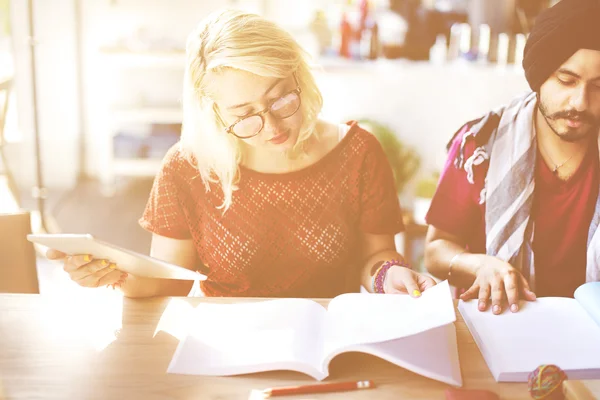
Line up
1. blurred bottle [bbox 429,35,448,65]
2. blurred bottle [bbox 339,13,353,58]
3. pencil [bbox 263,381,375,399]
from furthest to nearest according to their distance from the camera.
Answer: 1. blurred bottle [bbox 339,13,353,58]
2. blurred bottle [bbox 429,35,448,65]
3. pencil [bbox 263,381,375,399]

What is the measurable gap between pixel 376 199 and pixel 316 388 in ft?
2.19

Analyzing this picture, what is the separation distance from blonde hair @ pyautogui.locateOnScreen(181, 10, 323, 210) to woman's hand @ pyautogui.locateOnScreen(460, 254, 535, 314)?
0.51 m

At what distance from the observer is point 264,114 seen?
1317 millimetres

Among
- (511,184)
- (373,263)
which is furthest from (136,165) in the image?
(511,184)

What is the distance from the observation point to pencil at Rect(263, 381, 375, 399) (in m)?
0.90

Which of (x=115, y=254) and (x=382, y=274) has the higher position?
(x=115, y=254)

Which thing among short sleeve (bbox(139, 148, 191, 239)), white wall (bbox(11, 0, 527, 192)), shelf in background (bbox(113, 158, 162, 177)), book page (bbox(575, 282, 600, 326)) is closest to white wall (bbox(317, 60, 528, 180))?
white wall (bbox(11, 0, 527, 192))

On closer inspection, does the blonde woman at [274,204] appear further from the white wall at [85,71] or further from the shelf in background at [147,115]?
the white wall at [85,71]

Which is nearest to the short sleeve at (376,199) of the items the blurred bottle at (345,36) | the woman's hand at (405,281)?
the woman's hand at (405,281)

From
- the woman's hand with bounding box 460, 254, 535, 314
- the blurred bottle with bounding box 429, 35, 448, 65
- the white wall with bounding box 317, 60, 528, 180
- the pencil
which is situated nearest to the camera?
the pencil

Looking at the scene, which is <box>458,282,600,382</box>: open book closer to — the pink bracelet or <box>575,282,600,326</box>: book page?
<box>575,282,600,326</box>: book page

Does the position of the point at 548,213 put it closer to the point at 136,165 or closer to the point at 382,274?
the point at 382,274

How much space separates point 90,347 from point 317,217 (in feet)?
1.99

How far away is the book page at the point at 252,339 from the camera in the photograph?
95 centimetres
